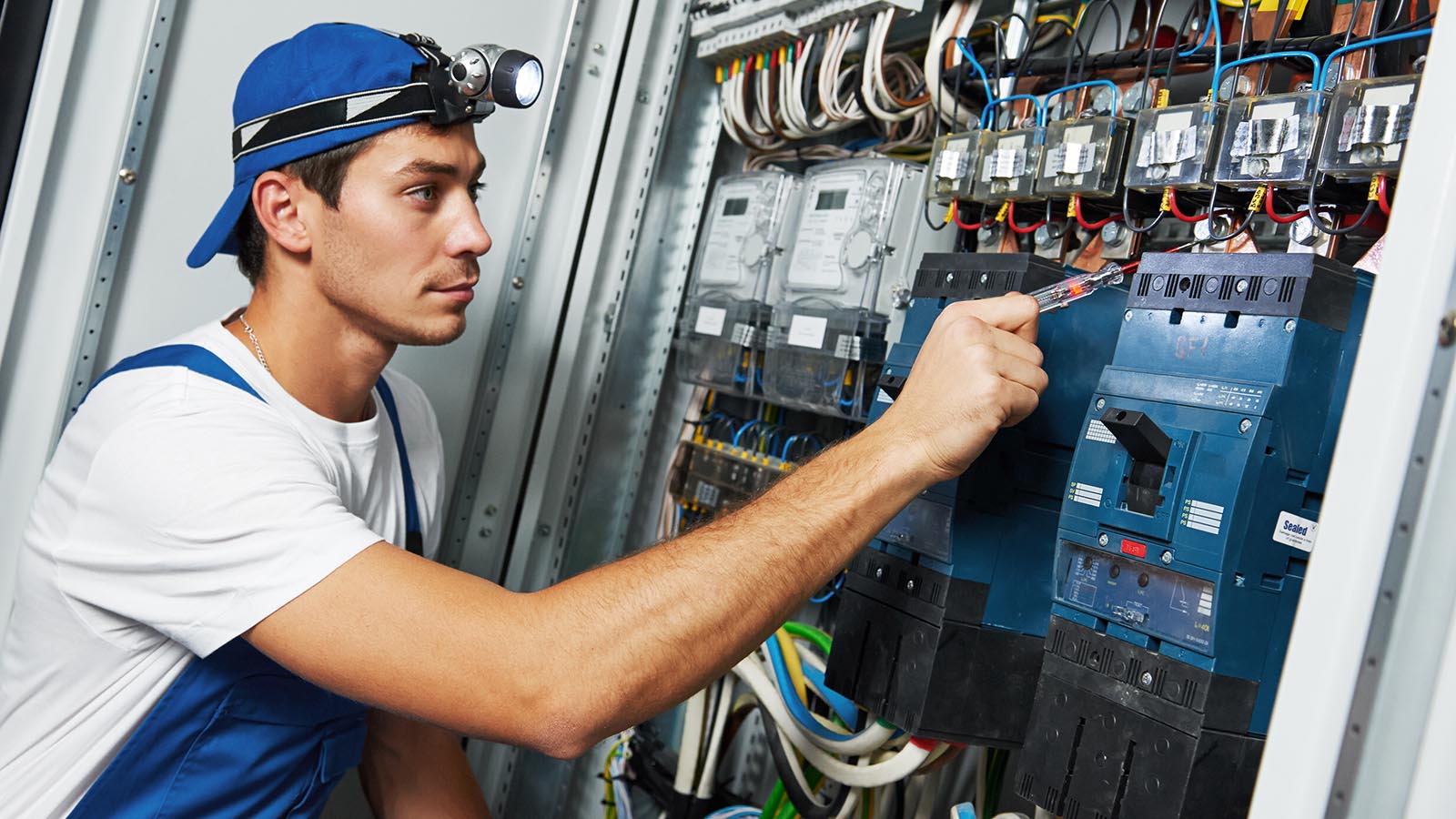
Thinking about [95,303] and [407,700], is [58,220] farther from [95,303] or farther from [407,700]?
[407,700]

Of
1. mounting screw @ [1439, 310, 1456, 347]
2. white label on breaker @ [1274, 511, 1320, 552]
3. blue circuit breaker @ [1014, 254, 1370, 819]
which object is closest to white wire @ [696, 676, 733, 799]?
blue circuit breaker @ [1014, 254, 1370, 819]

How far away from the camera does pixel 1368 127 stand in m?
1.16

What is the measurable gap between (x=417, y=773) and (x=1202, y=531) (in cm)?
131

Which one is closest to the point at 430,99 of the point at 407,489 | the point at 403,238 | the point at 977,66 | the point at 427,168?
the point at 427,168

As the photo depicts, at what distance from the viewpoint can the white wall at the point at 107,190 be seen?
5.90 feet

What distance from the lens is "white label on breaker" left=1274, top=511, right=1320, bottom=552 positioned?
1.02m

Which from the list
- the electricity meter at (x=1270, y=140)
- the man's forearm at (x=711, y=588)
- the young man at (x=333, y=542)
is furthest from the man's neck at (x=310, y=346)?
the electricity meter at (x=1270, y=140)

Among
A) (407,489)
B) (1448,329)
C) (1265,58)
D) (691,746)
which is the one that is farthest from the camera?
(691,746)

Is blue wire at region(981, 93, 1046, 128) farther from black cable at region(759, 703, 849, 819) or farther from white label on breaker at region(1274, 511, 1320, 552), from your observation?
black cable at region(759, 703, 849, 819)

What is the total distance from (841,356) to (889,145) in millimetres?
449

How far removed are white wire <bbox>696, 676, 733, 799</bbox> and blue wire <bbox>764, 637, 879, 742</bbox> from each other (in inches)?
5.7

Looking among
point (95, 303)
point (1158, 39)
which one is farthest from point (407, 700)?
point (1158, 39)

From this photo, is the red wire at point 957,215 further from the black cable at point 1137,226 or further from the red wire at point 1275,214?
the red wire at point 1275,214

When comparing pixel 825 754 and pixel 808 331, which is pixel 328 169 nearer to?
pixel 808 331
